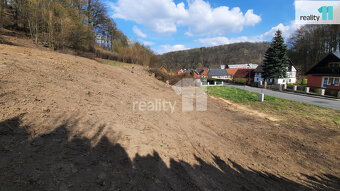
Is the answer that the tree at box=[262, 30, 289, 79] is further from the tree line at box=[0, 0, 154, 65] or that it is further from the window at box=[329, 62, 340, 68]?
the tree line at box=[0, 0, 154, 65]

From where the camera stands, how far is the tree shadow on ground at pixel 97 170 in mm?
2279

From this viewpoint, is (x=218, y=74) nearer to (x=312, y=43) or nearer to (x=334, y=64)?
(x=312, y=43)

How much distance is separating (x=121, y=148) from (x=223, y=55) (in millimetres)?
110457

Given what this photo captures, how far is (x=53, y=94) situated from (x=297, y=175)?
7.70 metres

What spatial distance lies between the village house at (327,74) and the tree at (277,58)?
181 inches

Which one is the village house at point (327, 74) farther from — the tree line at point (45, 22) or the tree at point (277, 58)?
the tree line at point (45, 22)

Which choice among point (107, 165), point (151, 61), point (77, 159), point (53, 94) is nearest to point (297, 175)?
point (107, 165)

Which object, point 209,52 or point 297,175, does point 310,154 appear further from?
point 209,52

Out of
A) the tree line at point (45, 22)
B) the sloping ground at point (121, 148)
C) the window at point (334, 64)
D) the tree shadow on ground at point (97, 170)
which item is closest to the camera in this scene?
the tree shadow on ground at point (97, 170)

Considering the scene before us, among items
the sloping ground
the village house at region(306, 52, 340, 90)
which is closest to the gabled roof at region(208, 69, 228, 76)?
the village house at region(306, 52, 340, 90)

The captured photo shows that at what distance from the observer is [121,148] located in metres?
3.61

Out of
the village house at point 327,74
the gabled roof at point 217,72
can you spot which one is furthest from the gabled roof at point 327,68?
the gabled roof at point 217,72

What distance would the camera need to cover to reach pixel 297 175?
161 inches

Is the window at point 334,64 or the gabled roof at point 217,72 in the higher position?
the gabled roof at point 217,72
